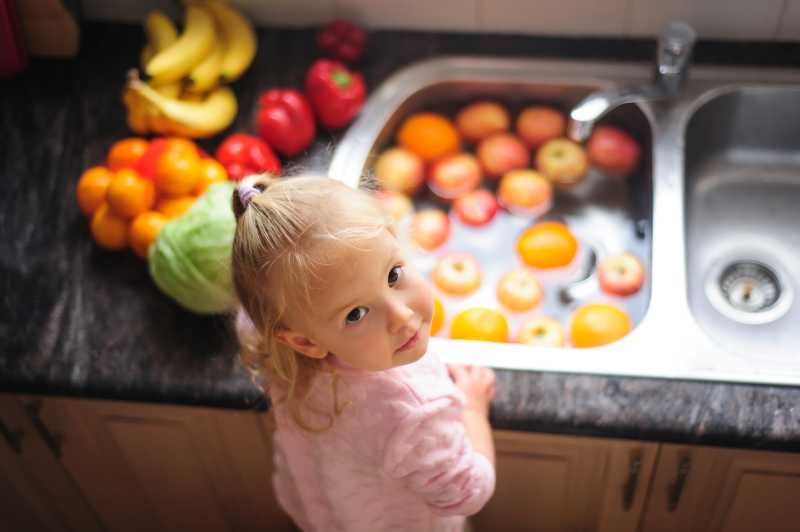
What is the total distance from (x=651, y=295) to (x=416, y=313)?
1.32 feet

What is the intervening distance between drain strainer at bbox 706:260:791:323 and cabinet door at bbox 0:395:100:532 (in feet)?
3.19

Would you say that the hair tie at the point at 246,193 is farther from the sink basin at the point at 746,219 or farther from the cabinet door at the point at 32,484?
the sink basin at the point at 746,219

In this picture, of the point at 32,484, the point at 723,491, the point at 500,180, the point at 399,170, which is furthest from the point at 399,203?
the point at 32,484

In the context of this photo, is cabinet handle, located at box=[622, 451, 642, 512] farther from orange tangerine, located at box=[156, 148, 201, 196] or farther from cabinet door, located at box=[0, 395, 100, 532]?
cabinet door, located at box=[0, 395, 100, 532]

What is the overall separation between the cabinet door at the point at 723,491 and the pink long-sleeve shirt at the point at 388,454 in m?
0.27

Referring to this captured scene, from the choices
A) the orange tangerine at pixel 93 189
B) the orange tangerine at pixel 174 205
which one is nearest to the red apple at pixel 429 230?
the orange tangerine at pixel 174 205

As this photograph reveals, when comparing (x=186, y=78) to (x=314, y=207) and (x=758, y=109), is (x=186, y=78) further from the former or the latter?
(x=758, y=109)

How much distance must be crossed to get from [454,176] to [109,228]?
1.63 ft

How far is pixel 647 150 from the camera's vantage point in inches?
49.1

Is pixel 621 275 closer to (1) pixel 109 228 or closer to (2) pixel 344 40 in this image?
(2) pixel 344 40

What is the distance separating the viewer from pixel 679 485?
3.44ft

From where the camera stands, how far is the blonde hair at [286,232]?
0.71 meters

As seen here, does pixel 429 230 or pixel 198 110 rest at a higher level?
pixel 198 110

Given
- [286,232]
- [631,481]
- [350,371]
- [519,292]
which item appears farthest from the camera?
[519,292]
